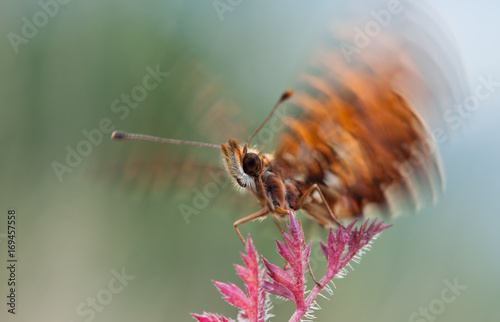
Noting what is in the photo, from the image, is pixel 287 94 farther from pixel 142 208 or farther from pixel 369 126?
pixel 142 208

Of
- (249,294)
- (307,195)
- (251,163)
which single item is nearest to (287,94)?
(251,163)

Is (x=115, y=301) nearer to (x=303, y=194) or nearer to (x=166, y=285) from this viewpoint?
(x=166, y=285)

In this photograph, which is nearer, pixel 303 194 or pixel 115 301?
pixel 303 194

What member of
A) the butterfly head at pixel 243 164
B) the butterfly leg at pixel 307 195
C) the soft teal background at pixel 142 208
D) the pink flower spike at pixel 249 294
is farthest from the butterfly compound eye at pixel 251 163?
the soft teal background at pixel 142 208

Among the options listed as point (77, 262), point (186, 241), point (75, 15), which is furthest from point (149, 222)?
point (75, 15)

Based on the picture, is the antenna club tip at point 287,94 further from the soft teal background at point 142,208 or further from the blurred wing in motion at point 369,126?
the soft teal background at point 142,208

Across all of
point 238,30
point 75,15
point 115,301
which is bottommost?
point 115,301

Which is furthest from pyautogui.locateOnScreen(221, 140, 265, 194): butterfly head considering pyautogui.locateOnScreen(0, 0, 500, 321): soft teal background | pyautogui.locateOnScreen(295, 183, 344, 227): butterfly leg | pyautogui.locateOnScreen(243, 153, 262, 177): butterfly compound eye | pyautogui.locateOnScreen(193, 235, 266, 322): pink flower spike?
pyautogui.locateOnScreen(0, 0, 500, 321): soft teal background
